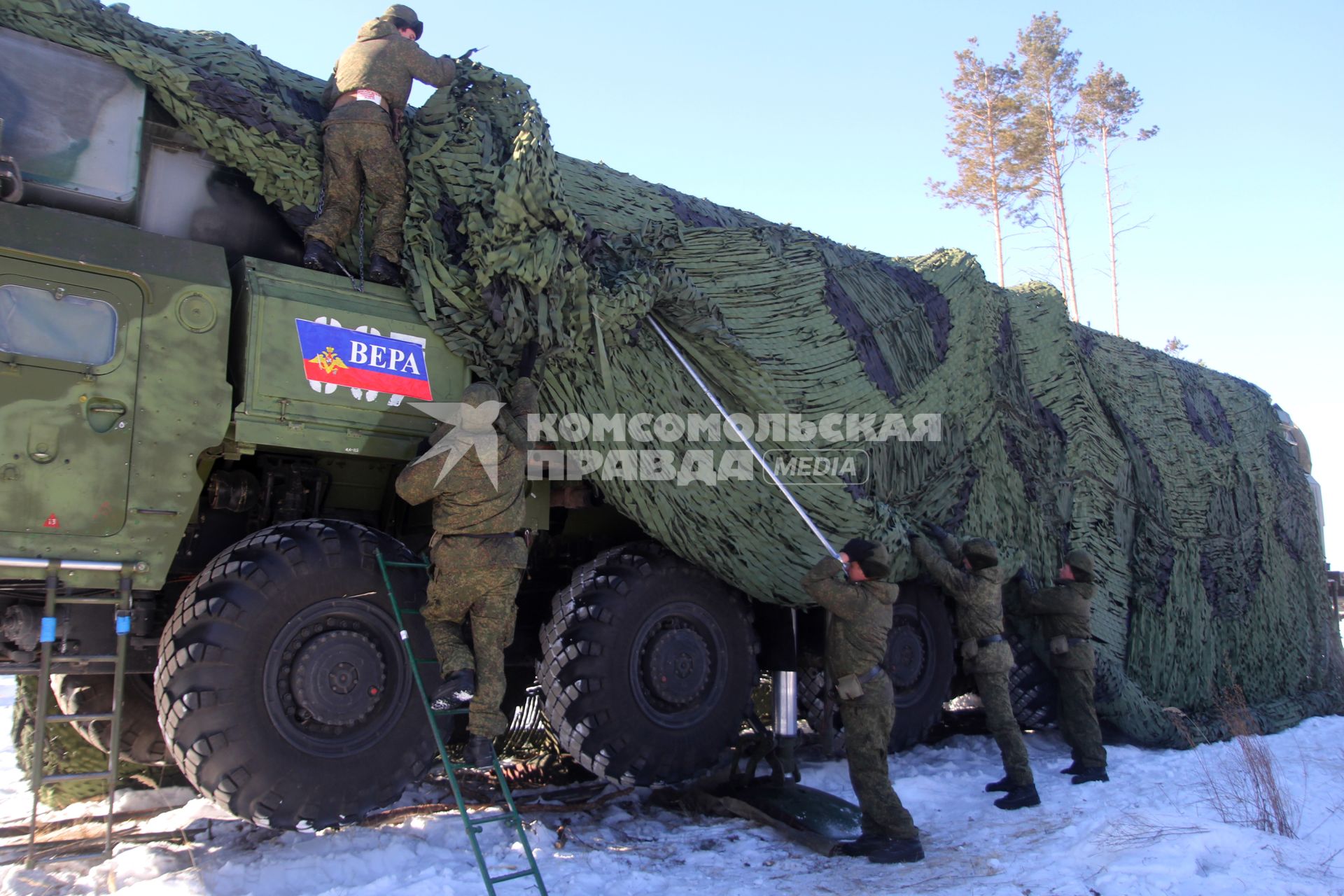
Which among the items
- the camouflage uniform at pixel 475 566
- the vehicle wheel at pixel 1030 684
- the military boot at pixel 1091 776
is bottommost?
the military boot at pixel 1091 776

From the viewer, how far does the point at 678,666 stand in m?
5.47

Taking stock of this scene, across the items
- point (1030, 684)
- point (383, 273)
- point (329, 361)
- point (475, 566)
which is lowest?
point (1030, 684)

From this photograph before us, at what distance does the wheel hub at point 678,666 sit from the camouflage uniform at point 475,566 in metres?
1.04

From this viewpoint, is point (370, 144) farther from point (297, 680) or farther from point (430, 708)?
point (430, 708)

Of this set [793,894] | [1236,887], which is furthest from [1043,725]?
[793,894]

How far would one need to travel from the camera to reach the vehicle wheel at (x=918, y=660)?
675 cm

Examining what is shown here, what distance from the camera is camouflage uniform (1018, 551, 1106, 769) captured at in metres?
6.70

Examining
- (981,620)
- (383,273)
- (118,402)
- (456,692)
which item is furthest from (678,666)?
(118,402)

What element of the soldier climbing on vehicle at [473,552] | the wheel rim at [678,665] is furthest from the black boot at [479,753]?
the wheel rim at [678,665]

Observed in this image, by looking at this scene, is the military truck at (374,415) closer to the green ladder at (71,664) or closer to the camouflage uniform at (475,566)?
the green ladder at (71,664)

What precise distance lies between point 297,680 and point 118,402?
1.41 metres

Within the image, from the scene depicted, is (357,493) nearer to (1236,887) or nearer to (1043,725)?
(1236,887)

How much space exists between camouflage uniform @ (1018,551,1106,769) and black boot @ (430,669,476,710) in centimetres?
448

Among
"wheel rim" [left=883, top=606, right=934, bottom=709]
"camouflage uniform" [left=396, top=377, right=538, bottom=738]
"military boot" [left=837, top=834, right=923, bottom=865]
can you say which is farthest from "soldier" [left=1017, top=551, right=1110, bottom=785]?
"camouflage uniform" [left=396, top=377, right=538, bottom=738]
